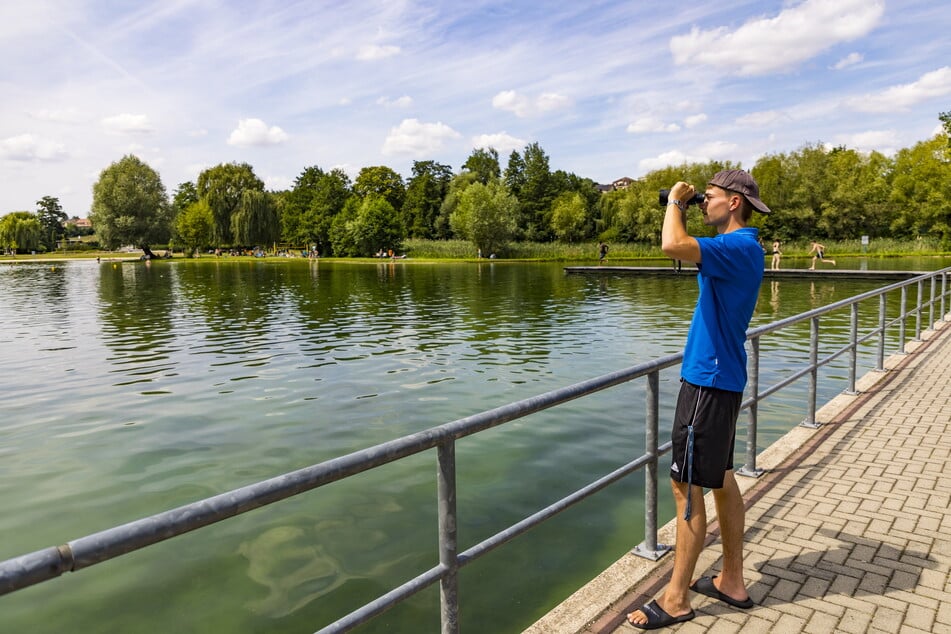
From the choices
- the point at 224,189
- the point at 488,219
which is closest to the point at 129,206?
the point at 224,189

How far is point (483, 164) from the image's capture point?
111438 mm

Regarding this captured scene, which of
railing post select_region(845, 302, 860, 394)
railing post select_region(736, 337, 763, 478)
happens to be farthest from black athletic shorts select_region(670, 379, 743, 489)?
railing post select_region(845, 302, 860, 394)

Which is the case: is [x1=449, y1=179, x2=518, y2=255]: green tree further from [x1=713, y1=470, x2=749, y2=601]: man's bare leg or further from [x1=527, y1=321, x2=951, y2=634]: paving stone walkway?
[x1=713, y1=470, x2=749, y2=601]: man's bare leg

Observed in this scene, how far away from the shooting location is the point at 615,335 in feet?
57.1

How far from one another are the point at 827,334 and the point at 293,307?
1784cm

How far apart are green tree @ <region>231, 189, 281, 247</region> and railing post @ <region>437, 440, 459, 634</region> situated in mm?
87393

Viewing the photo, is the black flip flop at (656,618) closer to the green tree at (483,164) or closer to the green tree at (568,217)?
the green tree at (568,217)

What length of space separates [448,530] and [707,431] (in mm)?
1329

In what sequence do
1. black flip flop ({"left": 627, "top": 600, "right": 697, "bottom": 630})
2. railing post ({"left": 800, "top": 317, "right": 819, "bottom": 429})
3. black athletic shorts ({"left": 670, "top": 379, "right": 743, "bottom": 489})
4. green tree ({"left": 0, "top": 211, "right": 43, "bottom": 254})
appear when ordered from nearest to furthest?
black athletic shorts ({"left": 670, "top": 379, "right": 743, "bottom": 489}) < black flip flop ({"left": 627, "top": 600, "right": 697, "bottom": 630}) < railing post ({"left": 800, "top": 317, "right": 819, "bottom": 429}) < green tree ({"left": 0, "top": 211, "right": 43, "bottom": 254})

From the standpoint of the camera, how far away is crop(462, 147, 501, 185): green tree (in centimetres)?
11038

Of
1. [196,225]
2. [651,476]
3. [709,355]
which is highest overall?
[196,225]

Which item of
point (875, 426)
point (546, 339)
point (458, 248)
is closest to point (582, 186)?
point (458, 248)

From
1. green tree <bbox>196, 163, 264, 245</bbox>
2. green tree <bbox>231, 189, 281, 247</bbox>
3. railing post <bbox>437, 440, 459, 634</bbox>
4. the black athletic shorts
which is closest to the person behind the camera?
railing post <bbox>437, 440, 459, 634</bbox>

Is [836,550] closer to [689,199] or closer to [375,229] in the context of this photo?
[689,199]
